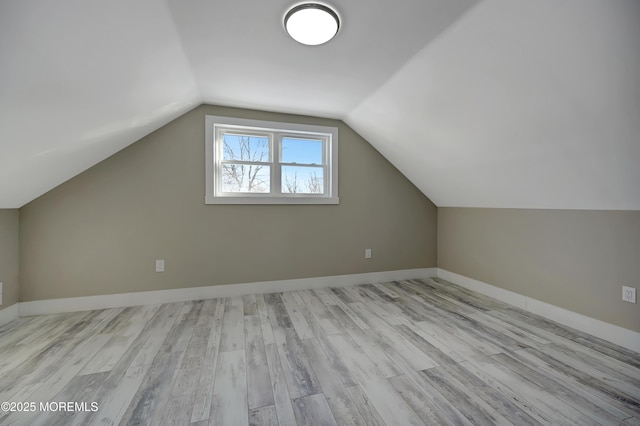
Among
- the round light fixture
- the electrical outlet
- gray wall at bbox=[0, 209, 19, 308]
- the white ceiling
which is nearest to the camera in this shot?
the white ceiling

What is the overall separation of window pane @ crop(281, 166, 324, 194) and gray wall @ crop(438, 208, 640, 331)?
1.98 meters

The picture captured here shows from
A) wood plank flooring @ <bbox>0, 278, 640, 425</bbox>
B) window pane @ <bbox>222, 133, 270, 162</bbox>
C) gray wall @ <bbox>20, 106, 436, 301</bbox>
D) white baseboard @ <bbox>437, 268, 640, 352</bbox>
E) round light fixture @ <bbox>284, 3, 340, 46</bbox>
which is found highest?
round light fixture @ <bbox>284, 3, 340, 46</bbox>

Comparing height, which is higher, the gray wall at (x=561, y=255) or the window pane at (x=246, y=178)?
the window pane at (x=246, y=178)

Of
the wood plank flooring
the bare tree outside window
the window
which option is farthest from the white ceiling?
the wood plank flooring

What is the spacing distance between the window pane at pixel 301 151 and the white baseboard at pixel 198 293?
1.55 meters

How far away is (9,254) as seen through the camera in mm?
2229

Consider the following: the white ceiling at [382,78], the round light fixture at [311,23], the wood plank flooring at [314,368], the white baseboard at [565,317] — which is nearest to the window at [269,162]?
the white ceiling at [382,78]

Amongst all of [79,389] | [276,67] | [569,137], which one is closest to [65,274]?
[79,389]

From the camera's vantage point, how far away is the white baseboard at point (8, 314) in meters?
2.16

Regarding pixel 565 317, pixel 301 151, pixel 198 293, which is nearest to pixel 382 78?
pixel 301 151

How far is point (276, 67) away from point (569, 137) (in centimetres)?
219

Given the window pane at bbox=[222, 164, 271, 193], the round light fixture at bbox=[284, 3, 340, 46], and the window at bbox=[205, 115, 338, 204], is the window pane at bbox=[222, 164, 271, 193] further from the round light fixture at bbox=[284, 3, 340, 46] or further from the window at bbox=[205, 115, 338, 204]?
the round light fixture at bbox=[284, 3, 340, 46]

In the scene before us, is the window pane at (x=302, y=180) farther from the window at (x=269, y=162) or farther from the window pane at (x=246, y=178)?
the window pane at (x=246, y=178)

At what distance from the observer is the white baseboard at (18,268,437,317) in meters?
2.41
